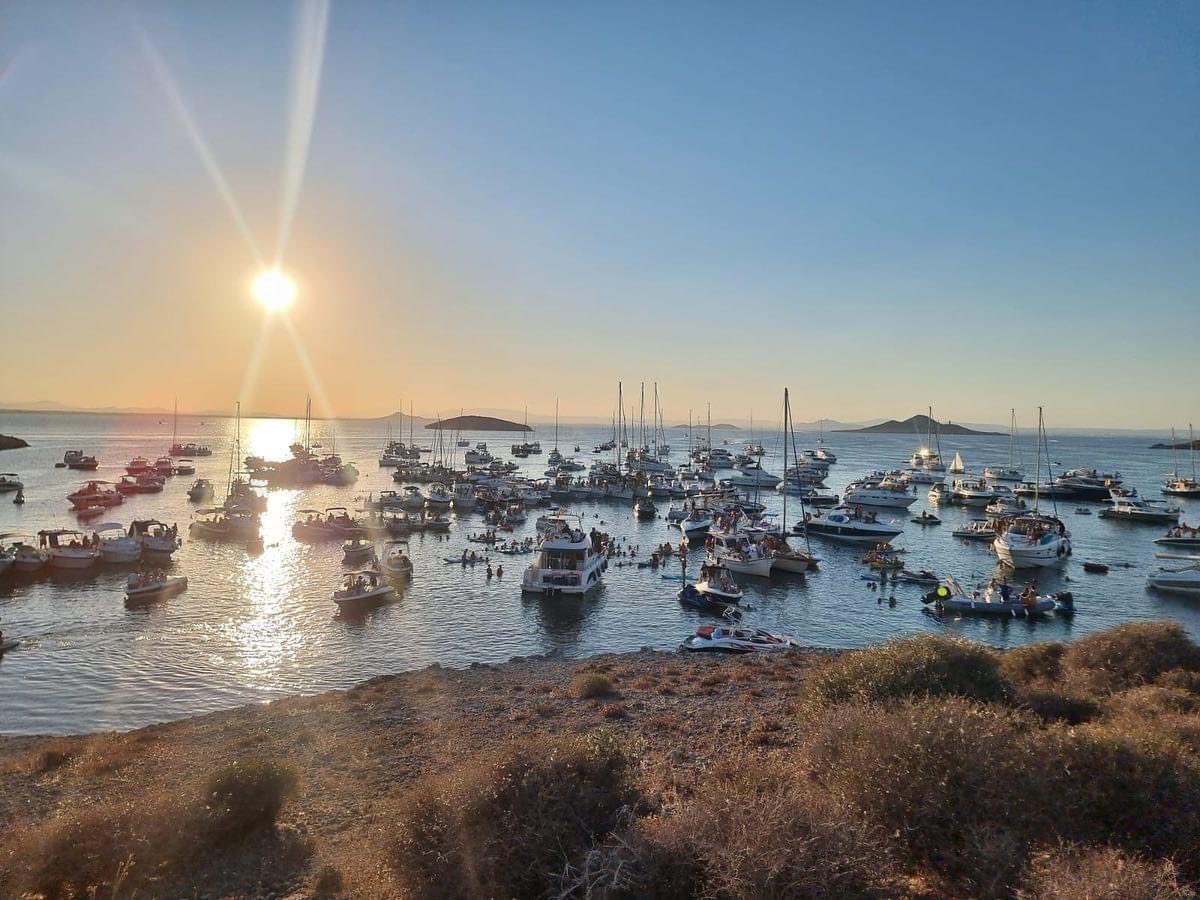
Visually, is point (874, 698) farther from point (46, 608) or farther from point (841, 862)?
point (46, 608)

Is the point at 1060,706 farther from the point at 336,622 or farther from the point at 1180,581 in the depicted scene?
the point at 1180,581

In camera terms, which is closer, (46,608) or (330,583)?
(46,608)

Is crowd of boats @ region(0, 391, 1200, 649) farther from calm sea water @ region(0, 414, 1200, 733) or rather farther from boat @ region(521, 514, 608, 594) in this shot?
calm sea water @ region(0, 414, 1200, 733)

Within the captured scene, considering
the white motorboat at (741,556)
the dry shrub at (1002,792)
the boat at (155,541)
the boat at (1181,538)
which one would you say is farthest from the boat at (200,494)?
the boat at (1181,538)

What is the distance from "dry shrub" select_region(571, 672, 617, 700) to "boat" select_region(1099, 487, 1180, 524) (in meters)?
73.2

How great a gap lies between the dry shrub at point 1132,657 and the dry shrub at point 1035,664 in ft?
1.83

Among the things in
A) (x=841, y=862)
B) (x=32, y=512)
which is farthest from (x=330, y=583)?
(x=32, y=512)

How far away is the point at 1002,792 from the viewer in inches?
277

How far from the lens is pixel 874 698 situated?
10.8 metres

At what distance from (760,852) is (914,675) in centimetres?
656

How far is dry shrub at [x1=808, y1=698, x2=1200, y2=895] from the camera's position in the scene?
268 inches

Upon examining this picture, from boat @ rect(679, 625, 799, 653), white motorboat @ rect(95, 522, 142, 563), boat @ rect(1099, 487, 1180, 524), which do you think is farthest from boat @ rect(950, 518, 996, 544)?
white motorboat @ rect(95, 522, 142, 563)

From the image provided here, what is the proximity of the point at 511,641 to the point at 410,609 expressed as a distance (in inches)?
297

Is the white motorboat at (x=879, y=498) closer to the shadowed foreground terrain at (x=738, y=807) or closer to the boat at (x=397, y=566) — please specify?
the boat at (x=397, y=566)
